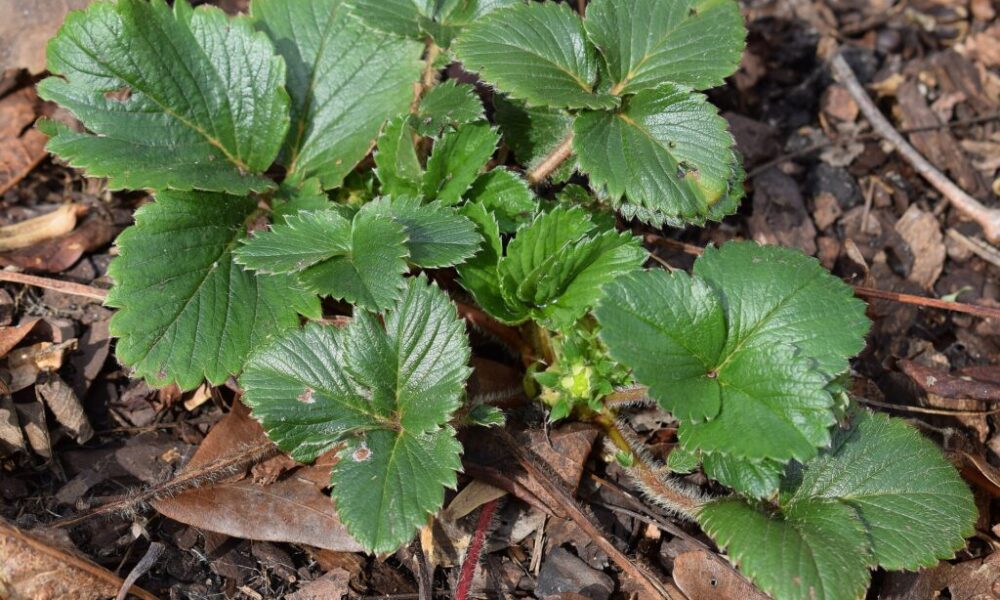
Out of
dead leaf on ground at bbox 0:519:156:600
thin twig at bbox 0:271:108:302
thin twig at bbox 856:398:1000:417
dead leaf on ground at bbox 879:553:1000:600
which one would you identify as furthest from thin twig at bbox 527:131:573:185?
dead leaf on ground at bbox 0:519:156:600

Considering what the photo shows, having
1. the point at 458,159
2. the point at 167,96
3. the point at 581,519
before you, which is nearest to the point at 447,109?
the point at 458,159

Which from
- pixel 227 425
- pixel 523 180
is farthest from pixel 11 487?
pixel 523 180

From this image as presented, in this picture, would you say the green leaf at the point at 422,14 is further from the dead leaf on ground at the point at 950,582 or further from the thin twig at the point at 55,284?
the dead leaf on ground at the point at 950,582

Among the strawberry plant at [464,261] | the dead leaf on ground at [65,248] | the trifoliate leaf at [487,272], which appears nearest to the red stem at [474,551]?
the strawberry plant at [464,261]

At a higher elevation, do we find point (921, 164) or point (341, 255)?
point (341, 255)

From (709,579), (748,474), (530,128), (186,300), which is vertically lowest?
(709,579)

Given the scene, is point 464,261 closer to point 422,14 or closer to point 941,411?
point 422,14

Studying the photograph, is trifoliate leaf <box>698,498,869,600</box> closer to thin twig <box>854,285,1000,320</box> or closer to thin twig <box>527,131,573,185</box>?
thin twig <box>854,285,1000,320</box>
